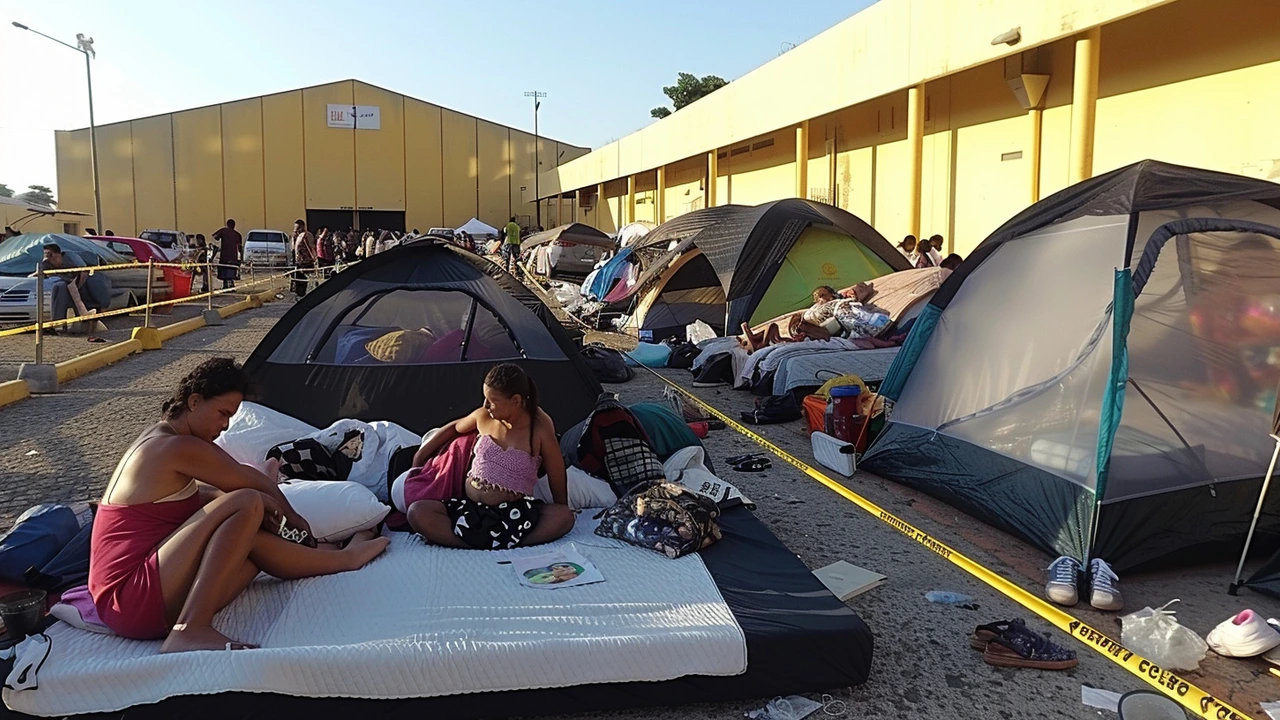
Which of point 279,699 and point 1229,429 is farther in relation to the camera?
point 1229,429

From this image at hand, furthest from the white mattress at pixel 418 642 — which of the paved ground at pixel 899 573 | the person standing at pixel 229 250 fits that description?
the person standing at pixel 229 250

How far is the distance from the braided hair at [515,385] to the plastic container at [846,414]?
3032 millimetres

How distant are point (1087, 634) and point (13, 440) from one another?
7515mm

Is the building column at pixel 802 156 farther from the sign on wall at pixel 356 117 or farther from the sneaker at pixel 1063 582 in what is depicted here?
the sign on wall at pixel 356 117

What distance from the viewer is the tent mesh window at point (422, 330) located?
6.93 m

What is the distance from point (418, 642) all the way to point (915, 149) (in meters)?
13.6

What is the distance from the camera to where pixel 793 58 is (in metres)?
18.8

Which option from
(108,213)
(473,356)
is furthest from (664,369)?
(108,213)

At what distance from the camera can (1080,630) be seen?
385 cm

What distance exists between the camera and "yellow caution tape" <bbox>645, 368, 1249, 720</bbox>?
3.24 metres

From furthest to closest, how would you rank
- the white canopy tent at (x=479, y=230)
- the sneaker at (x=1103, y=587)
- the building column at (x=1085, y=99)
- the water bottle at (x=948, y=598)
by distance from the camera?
the white canopy tent at (x=479, y=230) < the building column at (x=1085, y=99) < the water bottle at (x=948, y=598) < the sneaker at (x=1103, y=587)

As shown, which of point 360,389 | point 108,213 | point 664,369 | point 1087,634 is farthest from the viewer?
point 108,213

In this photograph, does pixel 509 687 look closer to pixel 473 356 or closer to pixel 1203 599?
pixel 1203 599

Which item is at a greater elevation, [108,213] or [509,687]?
[108,213]
